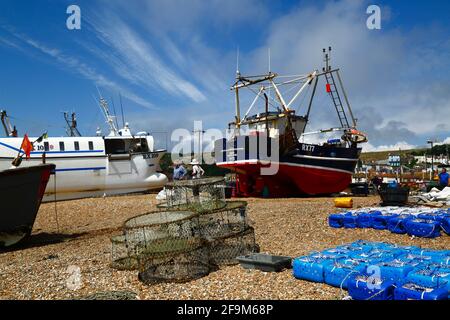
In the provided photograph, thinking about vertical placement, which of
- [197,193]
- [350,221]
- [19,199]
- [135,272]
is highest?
[197,193]

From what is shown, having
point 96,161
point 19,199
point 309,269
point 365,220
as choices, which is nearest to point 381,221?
point 365,220

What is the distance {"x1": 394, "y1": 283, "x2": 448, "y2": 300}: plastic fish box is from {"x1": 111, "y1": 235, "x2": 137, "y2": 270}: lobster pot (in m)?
4.26

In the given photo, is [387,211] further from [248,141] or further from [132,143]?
[132,143]

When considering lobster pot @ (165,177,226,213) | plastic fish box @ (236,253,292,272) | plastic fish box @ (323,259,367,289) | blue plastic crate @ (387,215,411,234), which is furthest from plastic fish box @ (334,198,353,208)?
plastic fish box @ (323,259,367,289)

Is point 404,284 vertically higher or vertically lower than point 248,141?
lower

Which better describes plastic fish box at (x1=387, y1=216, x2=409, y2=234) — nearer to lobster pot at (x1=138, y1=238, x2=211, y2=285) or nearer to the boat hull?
lobster pot at (x1=138, y1=238, x2=211, y2=285)

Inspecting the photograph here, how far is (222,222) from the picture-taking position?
8023 millimetres

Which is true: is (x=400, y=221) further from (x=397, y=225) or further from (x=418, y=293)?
(x=418, y=293)

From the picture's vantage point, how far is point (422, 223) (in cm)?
883

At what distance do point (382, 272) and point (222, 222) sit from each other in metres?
3.64

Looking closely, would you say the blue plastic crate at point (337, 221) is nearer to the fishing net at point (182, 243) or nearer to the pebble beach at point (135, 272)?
the pebble beach at point (135, 272)

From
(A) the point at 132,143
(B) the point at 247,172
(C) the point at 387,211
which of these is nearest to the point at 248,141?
(B) the point at 247,172

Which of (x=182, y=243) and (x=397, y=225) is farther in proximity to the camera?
(x=397, y=225)
